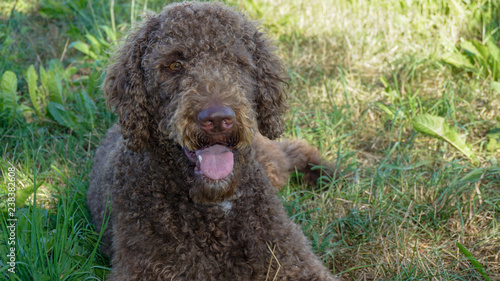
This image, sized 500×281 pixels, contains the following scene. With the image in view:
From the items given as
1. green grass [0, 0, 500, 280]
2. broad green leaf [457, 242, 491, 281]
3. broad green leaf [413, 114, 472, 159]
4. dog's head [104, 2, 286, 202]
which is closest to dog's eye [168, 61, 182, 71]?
dog's head [104, 2, 286, 202]

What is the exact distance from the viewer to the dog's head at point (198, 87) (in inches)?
95.0

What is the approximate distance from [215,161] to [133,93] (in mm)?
590

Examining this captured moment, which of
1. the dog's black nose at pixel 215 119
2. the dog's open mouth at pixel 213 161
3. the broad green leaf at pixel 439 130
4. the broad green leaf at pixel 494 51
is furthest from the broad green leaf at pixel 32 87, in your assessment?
the broad green leaf at pixel 494 51

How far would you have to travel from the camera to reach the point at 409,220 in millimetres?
3250

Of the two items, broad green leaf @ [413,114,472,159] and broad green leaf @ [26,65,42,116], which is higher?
broad green leaf @ [26,65,42,116]

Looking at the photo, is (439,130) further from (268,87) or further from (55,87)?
(55,87)

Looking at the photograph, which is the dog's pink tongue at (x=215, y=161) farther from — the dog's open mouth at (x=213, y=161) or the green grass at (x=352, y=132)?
the green grass at (x=352, y=132)

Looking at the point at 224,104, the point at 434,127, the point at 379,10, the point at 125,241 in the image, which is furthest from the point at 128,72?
the point at 379,10

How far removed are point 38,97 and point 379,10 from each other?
3779 millimetres

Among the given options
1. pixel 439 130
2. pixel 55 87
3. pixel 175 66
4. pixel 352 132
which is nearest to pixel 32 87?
pixel 55 87

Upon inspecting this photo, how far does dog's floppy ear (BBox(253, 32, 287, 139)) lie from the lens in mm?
2865

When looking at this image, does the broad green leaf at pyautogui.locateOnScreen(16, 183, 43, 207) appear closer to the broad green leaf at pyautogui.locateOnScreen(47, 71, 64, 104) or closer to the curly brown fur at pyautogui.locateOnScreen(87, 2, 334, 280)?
the curly brown fur at pyautogui.locateOnScreen(87, 2, 334, 280)

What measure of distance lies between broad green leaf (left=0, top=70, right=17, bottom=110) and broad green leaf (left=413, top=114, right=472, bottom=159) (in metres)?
3.43

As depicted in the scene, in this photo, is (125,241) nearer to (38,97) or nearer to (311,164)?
(311,164)
